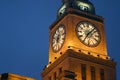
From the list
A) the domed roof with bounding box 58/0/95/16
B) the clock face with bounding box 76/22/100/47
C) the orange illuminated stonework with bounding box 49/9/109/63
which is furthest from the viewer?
the domed roof with bounding box 58/0/95/16

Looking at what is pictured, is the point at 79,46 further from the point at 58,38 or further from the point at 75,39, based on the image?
the point at 58,38

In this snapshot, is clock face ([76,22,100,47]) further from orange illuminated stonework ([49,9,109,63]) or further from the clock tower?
orange illuminated stonework ([49,9,109,63])

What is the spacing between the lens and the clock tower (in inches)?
2495

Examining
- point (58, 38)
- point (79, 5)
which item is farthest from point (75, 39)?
point (79, 5)

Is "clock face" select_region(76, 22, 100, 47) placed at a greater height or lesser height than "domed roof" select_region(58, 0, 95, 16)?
lesser

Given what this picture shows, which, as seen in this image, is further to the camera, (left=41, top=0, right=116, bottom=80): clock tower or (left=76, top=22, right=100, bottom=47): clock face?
(left=76, top=22, right=100, bottom=47): clock face

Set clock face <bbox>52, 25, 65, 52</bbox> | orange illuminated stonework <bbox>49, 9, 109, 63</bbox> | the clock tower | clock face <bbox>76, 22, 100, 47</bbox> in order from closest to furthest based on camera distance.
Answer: the clock tower < orange illuminated stonework <bbox>49, 9, 109, 63</bbox> < clock face <bbox>76, 22, 100, 47</bbox> < clock face <bbox>52, 25, 65, 52</bbox>

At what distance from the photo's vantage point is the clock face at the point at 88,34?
66.1 meters

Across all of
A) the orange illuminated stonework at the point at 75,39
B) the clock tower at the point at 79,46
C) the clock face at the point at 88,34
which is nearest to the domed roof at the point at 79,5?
the clock tower at the point at 79,46

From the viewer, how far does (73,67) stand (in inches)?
2448

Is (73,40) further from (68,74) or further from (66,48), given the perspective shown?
(68,74)

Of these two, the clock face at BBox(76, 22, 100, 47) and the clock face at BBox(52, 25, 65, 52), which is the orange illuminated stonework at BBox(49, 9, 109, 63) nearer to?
the clock face at BBox(76, 22, 100, 47)

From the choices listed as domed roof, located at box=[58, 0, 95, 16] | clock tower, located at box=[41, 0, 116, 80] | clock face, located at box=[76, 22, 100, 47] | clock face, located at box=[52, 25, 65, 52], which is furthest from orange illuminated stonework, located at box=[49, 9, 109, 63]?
domed roof, located at box=[58, 0, 95, 16]

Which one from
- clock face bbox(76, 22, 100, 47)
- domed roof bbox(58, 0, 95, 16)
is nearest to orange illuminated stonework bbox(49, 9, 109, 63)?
clock face bbox(76, 22, 100, 47)
